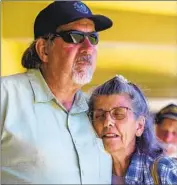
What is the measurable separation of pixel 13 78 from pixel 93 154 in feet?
0.77

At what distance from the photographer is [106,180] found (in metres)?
0.79

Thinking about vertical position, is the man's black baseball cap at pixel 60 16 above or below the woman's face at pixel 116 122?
above

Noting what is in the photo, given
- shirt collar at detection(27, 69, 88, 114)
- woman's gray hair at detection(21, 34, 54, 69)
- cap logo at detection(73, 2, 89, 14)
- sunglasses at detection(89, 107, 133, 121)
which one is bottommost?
sunglasses at detection(89, 107, 133, 121)


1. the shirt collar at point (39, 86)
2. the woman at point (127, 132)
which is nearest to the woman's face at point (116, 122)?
the woman at point (127, 132)

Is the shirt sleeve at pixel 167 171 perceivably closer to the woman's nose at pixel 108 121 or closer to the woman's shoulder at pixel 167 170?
the woman's shoulder at pixel 167 170

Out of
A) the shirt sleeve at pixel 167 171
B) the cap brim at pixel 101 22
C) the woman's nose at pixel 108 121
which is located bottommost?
the shirt sleeve at pixel 167 171

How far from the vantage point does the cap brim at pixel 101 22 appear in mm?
757

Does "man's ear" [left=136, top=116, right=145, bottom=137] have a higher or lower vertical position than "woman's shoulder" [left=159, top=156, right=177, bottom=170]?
higher

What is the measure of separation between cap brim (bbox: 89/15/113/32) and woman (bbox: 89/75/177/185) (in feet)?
0.37

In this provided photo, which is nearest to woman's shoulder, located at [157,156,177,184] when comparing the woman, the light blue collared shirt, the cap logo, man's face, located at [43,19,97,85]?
the woman

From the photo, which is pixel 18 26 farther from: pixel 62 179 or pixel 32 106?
pixel 62 179

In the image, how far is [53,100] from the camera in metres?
0.75

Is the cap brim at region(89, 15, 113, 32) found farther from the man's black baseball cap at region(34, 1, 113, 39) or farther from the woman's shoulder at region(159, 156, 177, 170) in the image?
the woman's shoulder at region(159, 156, 177, 170)

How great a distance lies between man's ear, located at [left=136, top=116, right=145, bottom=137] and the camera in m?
0.79
